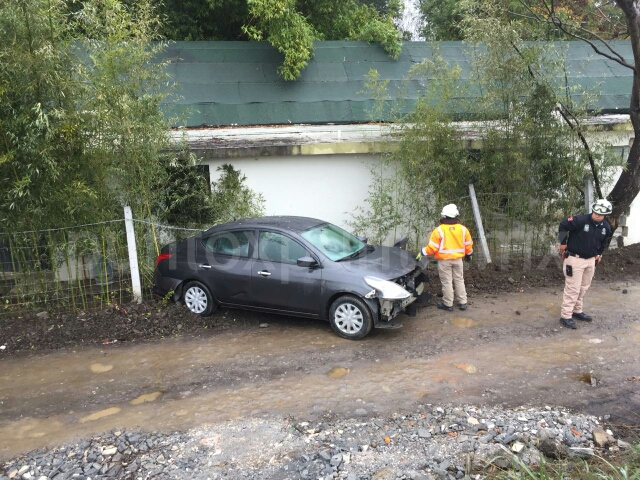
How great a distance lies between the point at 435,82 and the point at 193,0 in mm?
9683

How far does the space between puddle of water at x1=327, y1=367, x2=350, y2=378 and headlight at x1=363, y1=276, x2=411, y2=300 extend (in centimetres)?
102

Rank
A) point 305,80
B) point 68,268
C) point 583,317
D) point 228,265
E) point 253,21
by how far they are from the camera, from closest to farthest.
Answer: point 583,317, point 228,265, point 68,268, point 305,80, point 253,21

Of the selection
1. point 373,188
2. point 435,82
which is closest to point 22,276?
point 373,188

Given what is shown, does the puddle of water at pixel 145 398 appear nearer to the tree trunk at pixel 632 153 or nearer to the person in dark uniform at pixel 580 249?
the person in dark uniform at pixel 580 249

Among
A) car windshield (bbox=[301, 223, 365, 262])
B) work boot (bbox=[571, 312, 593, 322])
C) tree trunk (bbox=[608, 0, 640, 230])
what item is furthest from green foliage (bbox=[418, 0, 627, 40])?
work boot (bbox=[571, 312, 593, 322])

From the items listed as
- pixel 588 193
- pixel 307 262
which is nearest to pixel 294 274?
pixel 307 262

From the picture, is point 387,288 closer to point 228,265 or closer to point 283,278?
point 283,278

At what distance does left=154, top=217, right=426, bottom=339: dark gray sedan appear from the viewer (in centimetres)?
624

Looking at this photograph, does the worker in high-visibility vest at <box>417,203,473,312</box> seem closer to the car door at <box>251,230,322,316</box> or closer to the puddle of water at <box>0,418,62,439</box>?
the car door at <box>251,230,322,316</box>

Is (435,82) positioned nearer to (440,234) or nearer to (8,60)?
(440,234)

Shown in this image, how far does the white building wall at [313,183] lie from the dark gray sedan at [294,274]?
81.2 inches

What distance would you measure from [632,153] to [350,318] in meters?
6.00

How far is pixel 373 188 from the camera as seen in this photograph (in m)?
9.38

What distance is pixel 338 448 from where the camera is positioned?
4148 mm
